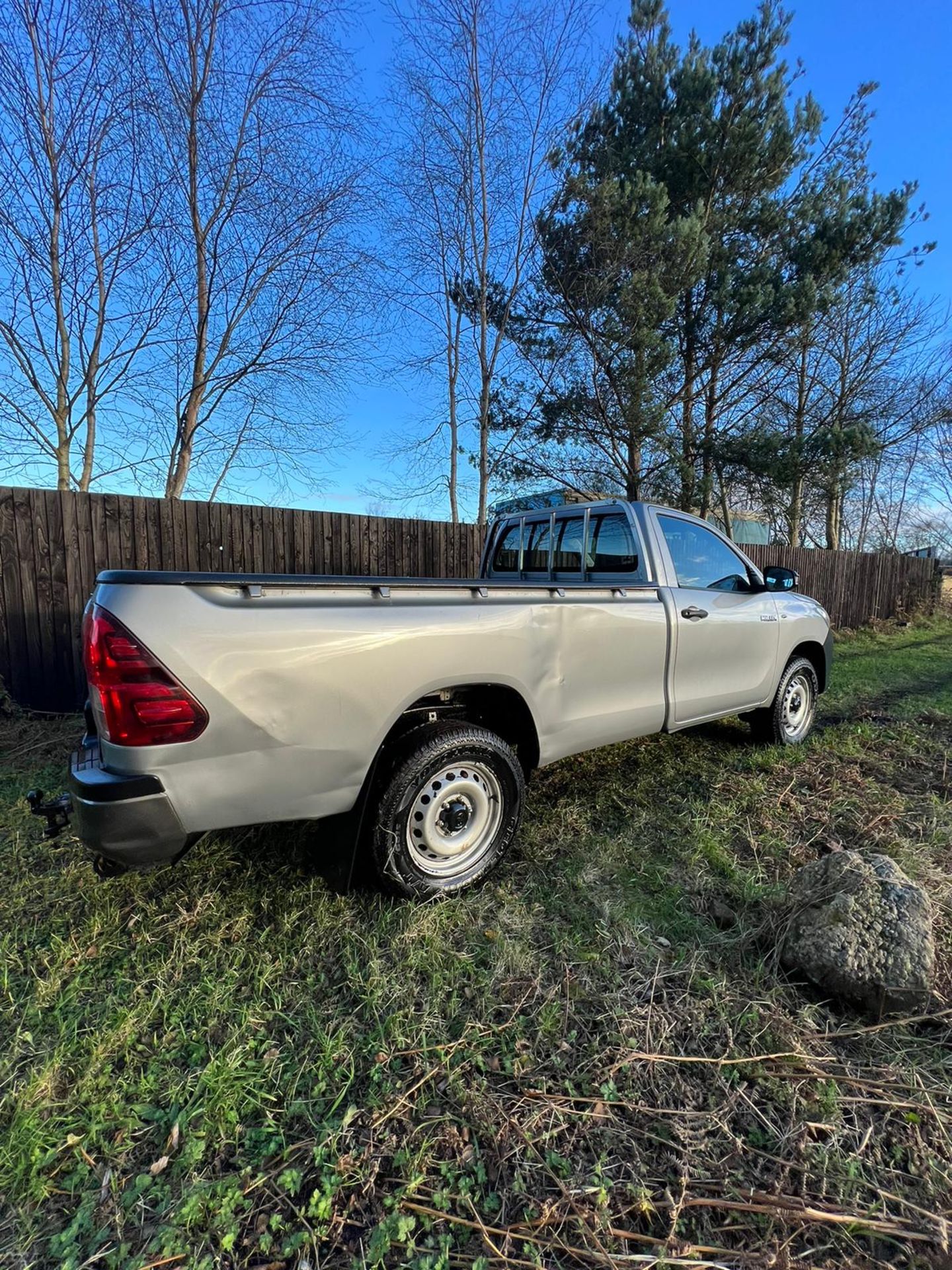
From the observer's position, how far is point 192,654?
185cm

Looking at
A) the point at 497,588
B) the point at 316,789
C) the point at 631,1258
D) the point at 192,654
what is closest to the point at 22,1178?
the point at 316,789

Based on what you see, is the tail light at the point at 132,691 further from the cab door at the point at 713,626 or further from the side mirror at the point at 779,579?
the side mirror at the point at 779,579

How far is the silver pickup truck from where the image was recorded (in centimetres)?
184

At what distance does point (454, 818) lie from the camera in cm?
272

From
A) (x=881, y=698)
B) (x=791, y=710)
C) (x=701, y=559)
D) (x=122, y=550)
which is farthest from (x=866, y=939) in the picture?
(x=122, y=550)

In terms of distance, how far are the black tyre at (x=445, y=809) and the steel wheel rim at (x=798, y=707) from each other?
3341mm

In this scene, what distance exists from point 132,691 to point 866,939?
271cm

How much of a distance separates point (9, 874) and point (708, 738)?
5163mm

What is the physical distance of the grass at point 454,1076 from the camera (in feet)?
4.39

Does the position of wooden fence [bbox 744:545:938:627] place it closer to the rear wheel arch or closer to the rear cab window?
the rear cab window

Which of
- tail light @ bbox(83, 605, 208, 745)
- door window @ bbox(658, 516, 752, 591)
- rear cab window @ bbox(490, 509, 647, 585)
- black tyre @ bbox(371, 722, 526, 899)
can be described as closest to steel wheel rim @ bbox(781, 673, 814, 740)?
door window @ bbox(658, 516, 752, 591)

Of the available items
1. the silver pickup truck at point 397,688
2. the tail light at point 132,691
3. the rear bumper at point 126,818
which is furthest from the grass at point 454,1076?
the tail light at point 132,691

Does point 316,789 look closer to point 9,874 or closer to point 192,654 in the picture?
point 192,654

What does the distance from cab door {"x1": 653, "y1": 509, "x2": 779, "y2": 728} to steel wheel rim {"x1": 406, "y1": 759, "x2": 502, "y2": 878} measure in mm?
1600
